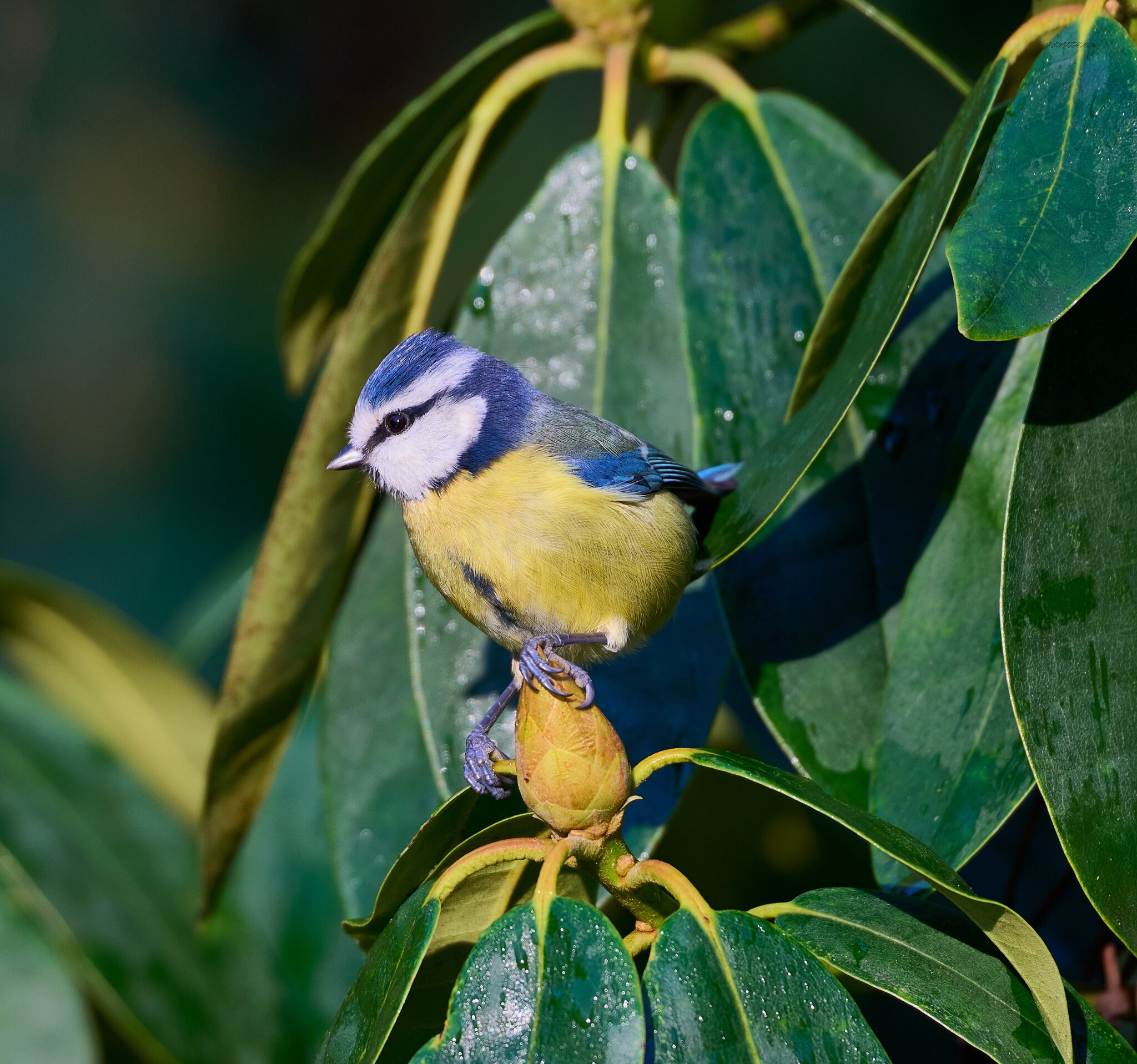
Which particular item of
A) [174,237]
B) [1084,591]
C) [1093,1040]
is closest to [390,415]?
[1084,591]

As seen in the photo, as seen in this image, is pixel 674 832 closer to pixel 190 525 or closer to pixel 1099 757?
pixel 1099 757

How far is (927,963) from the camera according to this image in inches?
39.8

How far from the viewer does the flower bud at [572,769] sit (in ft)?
3.23

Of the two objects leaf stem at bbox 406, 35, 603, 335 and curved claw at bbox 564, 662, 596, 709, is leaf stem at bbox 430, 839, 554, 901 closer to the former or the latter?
curved claw at bbox 564, 662, 596, 709

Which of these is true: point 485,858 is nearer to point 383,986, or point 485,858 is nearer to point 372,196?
point 383,986

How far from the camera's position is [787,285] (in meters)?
1.57

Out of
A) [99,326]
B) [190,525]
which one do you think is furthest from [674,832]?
[99,326]

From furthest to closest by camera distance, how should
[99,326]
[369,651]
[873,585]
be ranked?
1. [99,326]
2. [369,651]
3. [873,585]

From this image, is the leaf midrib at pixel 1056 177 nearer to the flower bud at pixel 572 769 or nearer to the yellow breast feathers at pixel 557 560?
the flower bud at pixel 572 769

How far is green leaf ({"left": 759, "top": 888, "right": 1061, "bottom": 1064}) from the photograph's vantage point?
0.96 meters

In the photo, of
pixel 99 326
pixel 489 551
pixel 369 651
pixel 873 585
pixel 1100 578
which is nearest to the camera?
pixel 1100 578

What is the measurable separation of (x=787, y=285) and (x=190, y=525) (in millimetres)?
3184

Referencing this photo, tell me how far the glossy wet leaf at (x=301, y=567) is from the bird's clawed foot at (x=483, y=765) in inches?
11.4

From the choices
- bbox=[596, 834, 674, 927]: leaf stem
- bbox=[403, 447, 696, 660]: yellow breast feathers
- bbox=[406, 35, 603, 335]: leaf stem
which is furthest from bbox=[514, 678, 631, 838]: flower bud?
bbox=[406, 35, 603, 335]: leaf stem
